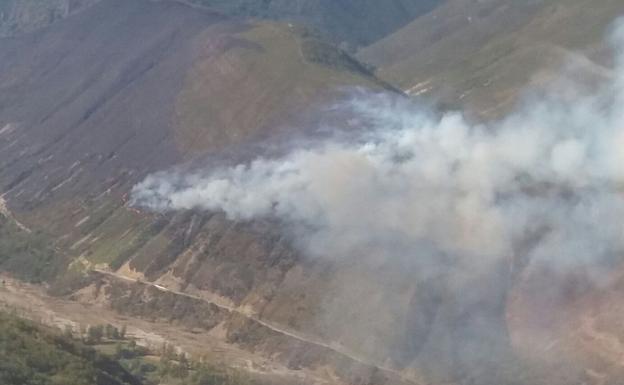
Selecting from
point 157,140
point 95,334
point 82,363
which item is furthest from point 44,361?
point 157,140

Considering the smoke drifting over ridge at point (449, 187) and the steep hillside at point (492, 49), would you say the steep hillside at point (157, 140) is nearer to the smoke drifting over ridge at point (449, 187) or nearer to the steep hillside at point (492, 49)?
the smoke drifting over ridge at point (449, 187)

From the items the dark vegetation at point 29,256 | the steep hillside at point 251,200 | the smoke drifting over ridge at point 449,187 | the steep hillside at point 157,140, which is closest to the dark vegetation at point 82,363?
the steep hillside at point 251,200

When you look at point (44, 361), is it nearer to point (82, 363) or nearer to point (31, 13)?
point (82, 363)

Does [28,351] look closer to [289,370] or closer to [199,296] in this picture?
[289,370]

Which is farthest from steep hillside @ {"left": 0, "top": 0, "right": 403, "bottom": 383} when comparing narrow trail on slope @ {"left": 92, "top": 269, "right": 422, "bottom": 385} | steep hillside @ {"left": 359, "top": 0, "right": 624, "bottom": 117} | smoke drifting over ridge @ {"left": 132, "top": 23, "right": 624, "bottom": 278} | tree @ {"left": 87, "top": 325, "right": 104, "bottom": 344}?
steep hillside @ {"left": 359, "top": 0, "right": 624, "bottom": 117}

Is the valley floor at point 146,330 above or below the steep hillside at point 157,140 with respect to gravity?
below

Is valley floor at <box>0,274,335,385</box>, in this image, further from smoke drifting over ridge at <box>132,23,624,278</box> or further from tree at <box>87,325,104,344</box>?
smoke drifting over ridge at <box>132,23,624,278</box>
